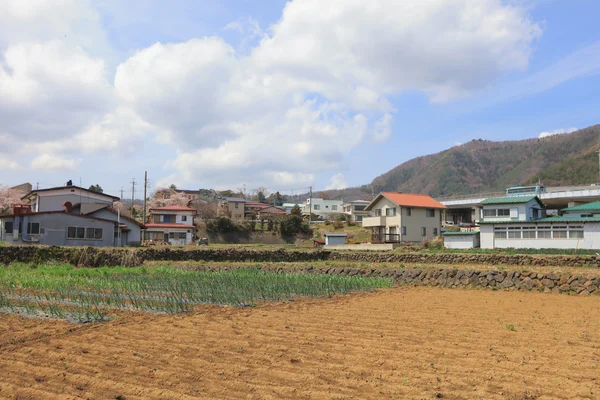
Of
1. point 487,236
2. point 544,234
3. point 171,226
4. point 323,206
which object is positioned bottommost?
point 487,236

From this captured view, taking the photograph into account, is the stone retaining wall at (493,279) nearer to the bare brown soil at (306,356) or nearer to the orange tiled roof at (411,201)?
the bare brown soil at (306,356)

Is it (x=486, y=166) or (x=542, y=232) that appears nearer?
(x=542, y=232)

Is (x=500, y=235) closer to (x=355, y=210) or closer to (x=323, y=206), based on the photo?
(x=355, y=210)

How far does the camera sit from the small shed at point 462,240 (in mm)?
30922

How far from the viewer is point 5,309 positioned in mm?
8781

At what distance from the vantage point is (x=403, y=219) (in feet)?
124

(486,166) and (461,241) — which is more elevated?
(486,166)

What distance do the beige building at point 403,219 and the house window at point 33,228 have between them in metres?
26.0

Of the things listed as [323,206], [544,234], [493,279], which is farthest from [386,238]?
[323,206]

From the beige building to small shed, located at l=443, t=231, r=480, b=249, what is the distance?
573cm

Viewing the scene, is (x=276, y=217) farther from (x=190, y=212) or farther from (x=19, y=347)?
(x=19, y=347)

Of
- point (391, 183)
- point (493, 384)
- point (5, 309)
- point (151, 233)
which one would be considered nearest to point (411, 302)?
point (493, 384)

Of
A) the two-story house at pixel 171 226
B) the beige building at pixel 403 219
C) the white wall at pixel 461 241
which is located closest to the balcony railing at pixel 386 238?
the beige building at pixel 403 219

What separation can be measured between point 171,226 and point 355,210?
33219 mm
